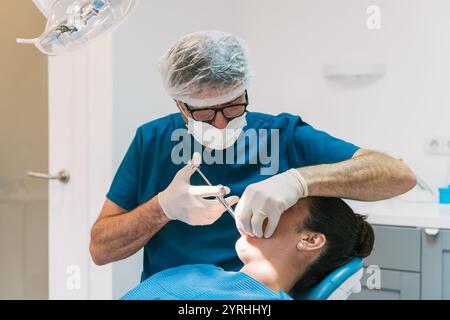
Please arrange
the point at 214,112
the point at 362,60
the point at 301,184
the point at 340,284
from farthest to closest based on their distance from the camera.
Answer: the point at 362,60 < the point at 214,112 < the point at 301,184 < the point at 340,284

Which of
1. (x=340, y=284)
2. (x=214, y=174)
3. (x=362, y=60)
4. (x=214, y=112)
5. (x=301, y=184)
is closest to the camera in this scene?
(x=340, y=284)

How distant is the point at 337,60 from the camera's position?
229 cm

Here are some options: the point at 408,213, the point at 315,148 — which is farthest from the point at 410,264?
the point at 315,148

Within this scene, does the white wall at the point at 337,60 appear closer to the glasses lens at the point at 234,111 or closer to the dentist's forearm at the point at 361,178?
the glasses lens at the point at 234,111

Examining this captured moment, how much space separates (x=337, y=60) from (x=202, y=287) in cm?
136

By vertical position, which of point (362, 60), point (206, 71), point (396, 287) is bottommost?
point (396, 287)

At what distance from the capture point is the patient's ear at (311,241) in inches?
48.1

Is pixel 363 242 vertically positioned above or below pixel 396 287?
above

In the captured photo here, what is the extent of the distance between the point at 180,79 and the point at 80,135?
0.76 meters

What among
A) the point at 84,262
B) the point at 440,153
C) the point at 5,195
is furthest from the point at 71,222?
the point at 440,153

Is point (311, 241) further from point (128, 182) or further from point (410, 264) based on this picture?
point (410, 264)

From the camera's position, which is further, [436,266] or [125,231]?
[436,266]

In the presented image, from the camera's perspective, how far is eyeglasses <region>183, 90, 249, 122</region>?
132 centimetres
